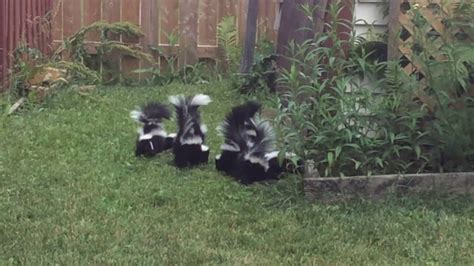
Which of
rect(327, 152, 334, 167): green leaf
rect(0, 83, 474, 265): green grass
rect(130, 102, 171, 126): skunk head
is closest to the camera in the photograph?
rect(0, 83, 474, 265): green grass

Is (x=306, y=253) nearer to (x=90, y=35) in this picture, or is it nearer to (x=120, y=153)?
(x=120, y=153)

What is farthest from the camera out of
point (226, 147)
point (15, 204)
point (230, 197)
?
point (226, 147)

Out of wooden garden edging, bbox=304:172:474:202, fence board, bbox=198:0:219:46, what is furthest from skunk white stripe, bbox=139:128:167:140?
fence board, bbox=198:0:219:46

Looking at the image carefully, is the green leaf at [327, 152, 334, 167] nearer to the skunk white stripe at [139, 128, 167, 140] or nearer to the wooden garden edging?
the wooden garden edging

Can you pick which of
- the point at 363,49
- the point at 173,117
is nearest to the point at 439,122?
the point at 363,49

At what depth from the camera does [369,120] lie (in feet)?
16.3

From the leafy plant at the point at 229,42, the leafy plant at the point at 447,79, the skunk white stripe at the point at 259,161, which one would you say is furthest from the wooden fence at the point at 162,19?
the leafy plant at the point at 447,79

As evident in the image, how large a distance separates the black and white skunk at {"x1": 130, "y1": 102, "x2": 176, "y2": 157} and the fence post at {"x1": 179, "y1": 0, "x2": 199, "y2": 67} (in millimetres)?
4400

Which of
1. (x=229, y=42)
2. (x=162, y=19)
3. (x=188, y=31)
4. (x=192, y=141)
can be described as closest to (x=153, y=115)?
(x=192, y=141)

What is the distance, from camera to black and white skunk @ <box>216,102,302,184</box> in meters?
5.32

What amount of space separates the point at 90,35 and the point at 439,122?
653 centimetres

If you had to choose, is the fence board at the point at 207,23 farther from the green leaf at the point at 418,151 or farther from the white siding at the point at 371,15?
the green leaf at the point at 418,151

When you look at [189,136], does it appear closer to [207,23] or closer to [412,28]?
[412,28]

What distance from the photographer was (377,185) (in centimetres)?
489
